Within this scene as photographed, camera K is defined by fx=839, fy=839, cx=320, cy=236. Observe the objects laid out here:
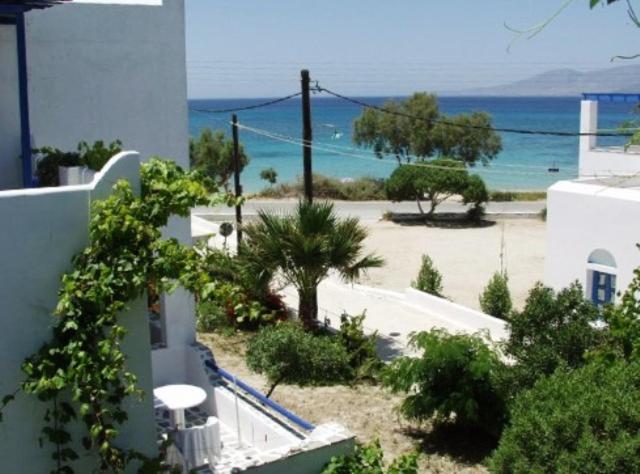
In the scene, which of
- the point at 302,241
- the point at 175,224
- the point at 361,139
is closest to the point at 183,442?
the point at 175,224

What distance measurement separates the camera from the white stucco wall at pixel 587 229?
52.4 ft

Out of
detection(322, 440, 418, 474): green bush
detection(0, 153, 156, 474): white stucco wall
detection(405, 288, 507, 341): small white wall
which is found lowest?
detection(405, 288, 507, 341): small white wall

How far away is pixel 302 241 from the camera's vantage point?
15031 mm

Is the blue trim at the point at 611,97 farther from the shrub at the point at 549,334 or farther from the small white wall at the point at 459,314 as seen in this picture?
the shrub at the point at 549,334

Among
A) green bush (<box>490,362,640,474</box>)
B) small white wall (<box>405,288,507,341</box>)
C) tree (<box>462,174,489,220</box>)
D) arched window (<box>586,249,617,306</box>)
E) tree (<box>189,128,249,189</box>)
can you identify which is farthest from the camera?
tree (<box>189,128,249,189</box>)

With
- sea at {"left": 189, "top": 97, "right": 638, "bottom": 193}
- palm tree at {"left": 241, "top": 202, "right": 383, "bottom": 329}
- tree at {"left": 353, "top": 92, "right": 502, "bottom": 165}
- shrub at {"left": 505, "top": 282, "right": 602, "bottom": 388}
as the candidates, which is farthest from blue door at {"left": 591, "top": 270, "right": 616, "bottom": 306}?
sea at {"left": 189, "top": 97, "right": 638, "bottom": 193}

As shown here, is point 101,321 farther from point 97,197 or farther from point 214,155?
point 214,155

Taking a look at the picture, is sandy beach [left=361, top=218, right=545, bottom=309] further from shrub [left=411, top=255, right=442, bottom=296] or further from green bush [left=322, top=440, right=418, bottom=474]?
green bush [left=322, top=440, right=418, bottom=474]

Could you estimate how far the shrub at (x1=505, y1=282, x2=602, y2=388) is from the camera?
35.7ft

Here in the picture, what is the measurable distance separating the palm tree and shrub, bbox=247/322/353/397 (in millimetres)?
1425

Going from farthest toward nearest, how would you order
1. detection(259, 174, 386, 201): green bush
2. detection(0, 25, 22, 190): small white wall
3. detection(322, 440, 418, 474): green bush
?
detection(259, 174, 386, 201): green bush, detection(0, 25, 22, 190): small white wall, detection(322, 440, 418, 474): green bush

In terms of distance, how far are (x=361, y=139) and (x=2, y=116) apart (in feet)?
188

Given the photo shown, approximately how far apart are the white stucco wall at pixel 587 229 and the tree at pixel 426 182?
24.2 metres

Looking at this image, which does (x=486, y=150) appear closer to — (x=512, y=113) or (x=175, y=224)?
(x=175, y=224)
